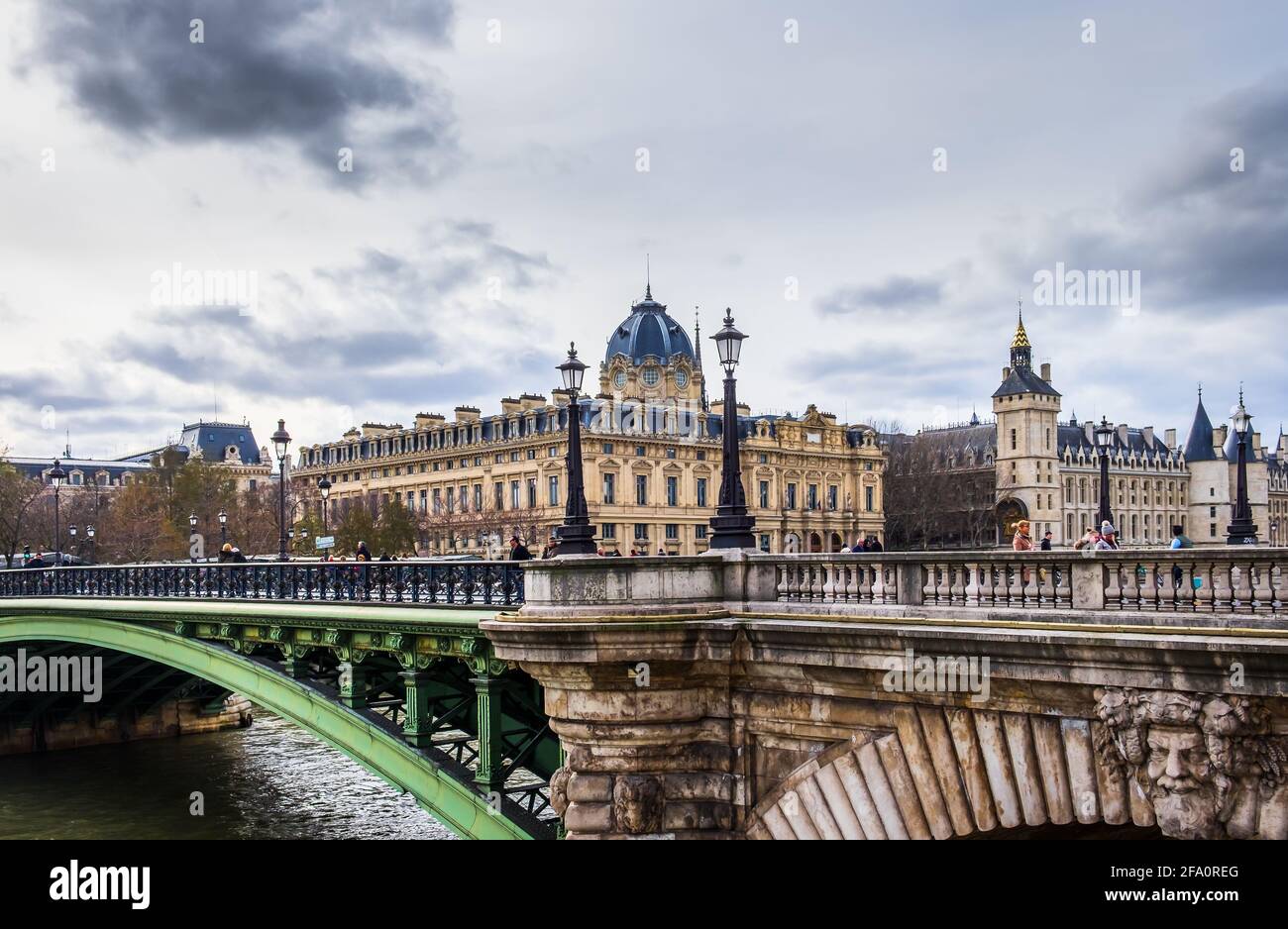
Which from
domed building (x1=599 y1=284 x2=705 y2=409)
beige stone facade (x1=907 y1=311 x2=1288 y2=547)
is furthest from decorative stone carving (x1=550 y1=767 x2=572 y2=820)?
beige stone facade (x1=907 y1=311 x2=1288 y2=547)

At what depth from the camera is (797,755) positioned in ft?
42.9

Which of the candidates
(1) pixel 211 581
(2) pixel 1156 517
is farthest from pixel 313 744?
(2) pixel 1156 517

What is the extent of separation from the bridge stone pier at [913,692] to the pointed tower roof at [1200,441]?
14070 centimetres

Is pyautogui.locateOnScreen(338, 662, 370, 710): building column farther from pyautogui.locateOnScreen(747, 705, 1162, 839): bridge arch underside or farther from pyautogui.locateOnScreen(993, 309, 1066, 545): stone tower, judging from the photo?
pyautogui.locateOnScreen(993, 309, 1066, 545): stone tower

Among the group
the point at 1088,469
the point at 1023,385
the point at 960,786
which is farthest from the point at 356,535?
the point at 1088,469

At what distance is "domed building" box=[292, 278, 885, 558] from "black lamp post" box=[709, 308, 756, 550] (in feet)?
207

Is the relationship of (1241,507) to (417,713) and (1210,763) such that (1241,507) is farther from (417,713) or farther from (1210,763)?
(417,713)

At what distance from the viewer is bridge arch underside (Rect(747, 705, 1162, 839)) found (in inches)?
411

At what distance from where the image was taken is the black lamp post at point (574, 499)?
15.5m

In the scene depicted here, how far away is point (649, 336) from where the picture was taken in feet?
307

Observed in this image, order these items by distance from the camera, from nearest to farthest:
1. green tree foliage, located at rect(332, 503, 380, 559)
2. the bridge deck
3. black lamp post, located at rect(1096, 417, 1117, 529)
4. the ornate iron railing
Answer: the bridge deck, the ornate iron railing, black lamp post, located at rect(1096, 417, 1117, 529), green tree foliage, located at rect(332, 503, 380, 559)

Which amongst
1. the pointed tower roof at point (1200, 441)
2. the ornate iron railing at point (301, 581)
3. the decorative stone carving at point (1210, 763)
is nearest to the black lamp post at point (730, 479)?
the ornate iron railing at point (301, 581)

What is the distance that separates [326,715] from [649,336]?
7178 centimetres

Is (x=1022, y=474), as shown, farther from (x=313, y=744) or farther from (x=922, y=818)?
(x=922, y=818)
